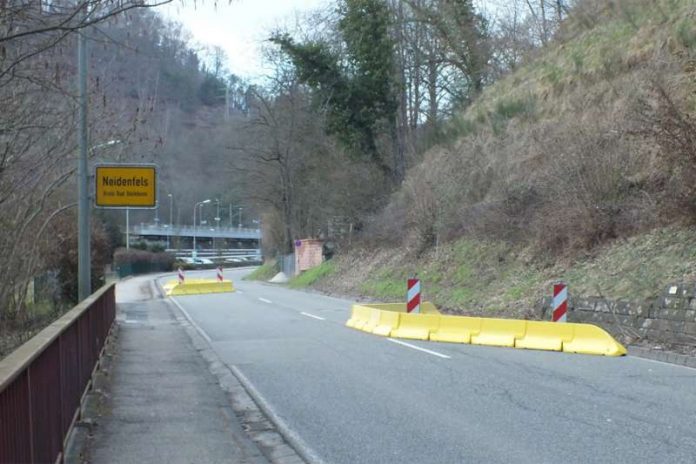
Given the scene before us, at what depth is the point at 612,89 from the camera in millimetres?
26016

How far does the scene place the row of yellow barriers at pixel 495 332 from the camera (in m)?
14.7

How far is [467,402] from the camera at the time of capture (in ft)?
32.8

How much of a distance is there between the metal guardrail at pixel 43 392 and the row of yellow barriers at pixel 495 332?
895cm

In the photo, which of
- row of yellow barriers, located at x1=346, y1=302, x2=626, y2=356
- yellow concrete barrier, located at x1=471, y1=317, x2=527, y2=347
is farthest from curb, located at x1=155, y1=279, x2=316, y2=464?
yellow concrete barrier, located at x1=471, y1=317, x2=527, y2=347

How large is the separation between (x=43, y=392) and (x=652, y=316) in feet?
39.5

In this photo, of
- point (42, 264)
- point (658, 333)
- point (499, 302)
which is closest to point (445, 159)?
point (499, 302)

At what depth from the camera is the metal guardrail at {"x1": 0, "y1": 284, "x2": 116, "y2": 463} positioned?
14.4 ft

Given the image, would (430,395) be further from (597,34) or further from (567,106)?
(597,34)

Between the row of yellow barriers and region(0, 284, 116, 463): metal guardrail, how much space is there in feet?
29.4

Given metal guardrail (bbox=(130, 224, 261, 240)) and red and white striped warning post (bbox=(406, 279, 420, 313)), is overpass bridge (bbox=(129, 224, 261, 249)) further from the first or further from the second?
red and white striped warning post (bbox=(406, 279, 420, 313))

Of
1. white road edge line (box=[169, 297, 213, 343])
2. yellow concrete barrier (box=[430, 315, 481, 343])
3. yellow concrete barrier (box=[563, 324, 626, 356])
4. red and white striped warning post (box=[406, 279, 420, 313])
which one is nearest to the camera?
yellow concrete barrier (box=[563, 324, 626, 356])

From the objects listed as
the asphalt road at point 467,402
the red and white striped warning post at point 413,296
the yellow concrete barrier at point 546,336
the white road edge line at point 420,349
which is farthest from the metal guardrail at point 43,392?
the red and white striped warning post at point 413,296

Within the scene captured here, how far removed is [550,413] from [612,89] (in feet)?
62.3

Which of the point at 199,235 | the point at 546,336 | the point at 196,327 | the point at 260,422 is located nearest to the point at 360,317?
the point at 196,327
